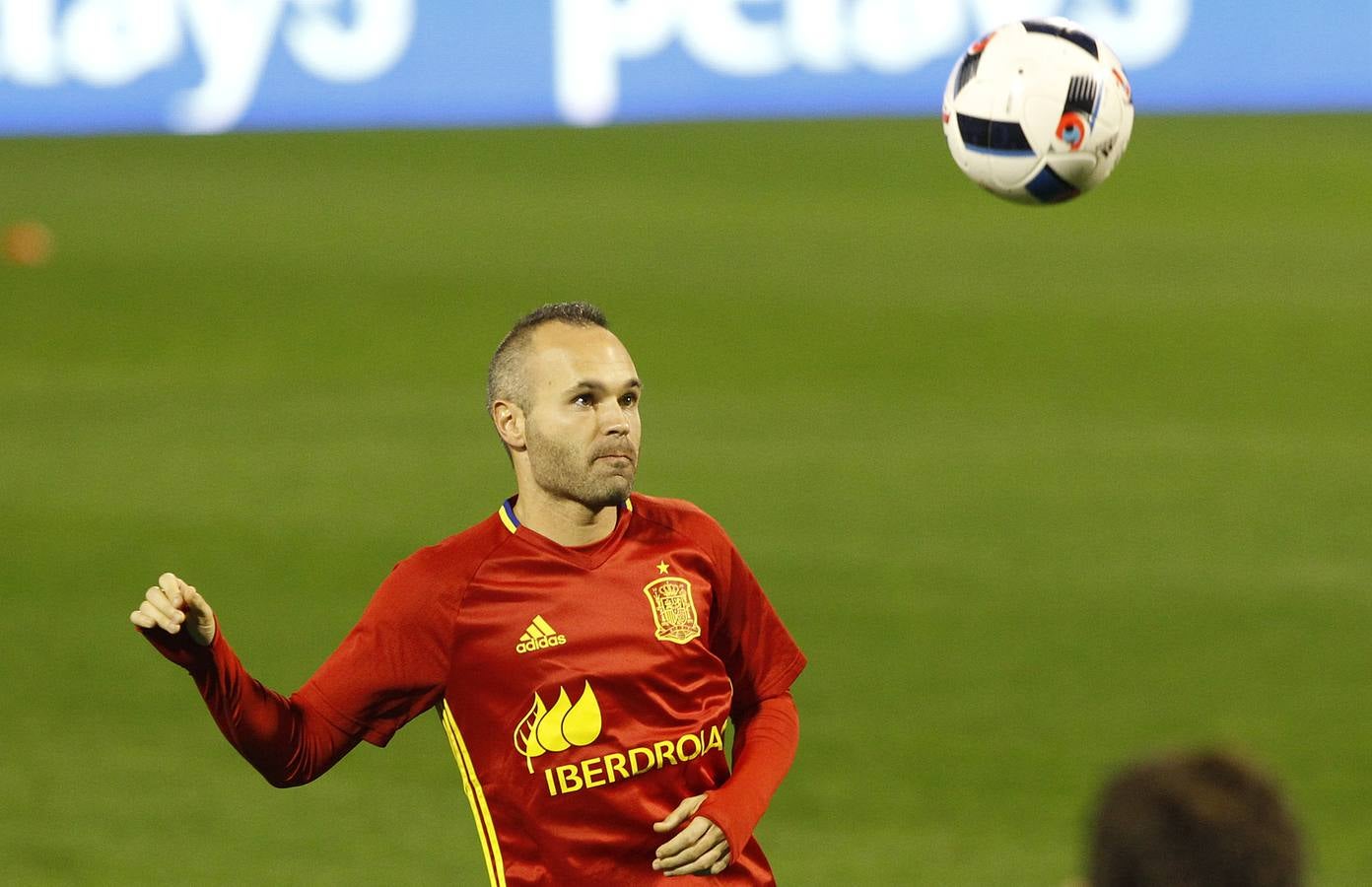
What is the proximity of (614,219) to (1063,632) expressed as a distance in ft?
32.4

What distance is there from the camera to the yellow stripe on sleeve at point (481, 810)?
13.6 ft

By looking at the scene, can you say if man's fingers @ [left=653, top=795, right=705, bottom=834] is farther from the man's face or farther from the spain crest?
the man's face

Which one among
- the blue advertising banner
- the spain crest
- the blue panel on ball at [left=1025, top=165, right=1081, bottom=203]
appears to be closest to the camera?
the spain crest

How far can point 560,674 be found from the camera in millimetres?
4121

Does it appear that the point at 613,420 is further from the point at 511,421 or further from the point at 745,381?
the point at 745,381

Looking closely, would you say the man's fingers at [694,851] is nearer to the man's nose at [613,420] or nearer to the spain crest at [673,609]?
the spain crest at [673,609]

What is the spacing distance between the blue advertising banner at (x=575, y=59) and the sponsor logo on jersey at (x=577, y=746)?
55.2ft

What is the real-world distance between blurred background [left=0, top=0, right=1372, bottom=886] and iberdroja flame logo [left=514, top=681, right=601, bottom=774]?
74.6 inches

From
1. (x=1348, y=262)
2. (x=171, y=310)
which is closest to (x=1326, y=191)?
(x=1348, y=262)

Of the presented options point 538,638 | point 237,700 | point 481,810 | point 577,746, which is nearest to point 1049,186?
point 538,638

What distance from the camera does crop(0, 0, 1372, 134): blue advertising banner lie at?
2050cm

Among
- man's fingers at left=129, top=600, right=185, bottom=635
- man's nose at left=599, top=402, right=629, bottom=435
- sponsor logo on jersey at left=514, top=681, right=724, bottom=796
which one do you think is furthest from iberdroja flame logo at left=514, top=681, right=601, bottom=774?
Result: man's fingers at left=129, top=600, right=185, bottom=635

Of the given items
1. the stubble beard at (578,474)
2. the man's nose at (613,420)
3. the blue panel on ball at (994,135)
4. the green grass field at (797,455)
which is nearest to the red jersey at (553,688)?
the stubble beard at (578,474)

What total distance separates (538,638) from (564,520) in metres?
0.24
